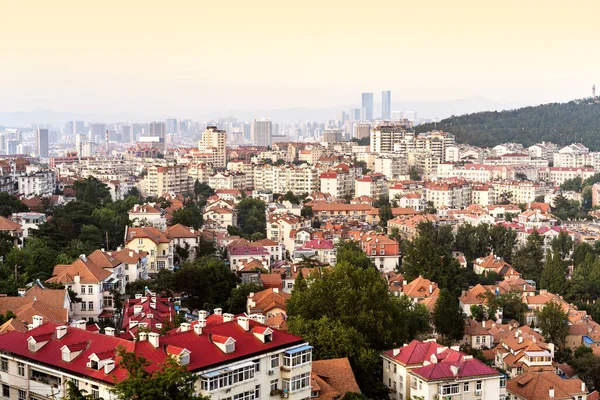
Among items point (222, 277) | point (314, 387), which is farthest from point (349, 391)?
point (222, 277)

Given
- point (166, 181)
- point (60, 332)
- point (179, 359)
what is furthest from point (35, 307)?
point (166, 181)

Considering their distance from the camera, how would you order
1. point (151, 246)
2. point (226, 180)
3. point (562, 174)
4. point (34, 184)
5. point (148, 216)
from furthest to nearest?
point (562, 174) → point (226, 180) → point (34, 184) → point (148, 216) → point (151, 246)

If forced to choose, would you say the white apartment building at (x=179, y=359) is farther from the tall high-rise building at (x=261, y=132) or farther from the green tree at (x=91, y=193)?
the tall high-rise building at (x=261, y=132)

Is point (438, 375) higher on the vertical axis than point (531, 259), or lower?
higher

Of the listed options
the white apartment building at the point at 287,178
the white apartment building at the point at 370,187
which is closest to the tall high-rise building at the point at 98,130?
the white apartment building at the point at 287,178

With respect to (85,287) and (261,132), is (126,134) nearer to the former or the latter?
(261,132)

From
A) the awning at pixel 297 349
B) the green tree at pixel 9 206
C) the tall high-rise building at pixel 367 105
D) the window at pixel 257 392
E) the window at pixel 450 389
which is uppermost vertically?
the tall high-rise building at pixel 367 105
